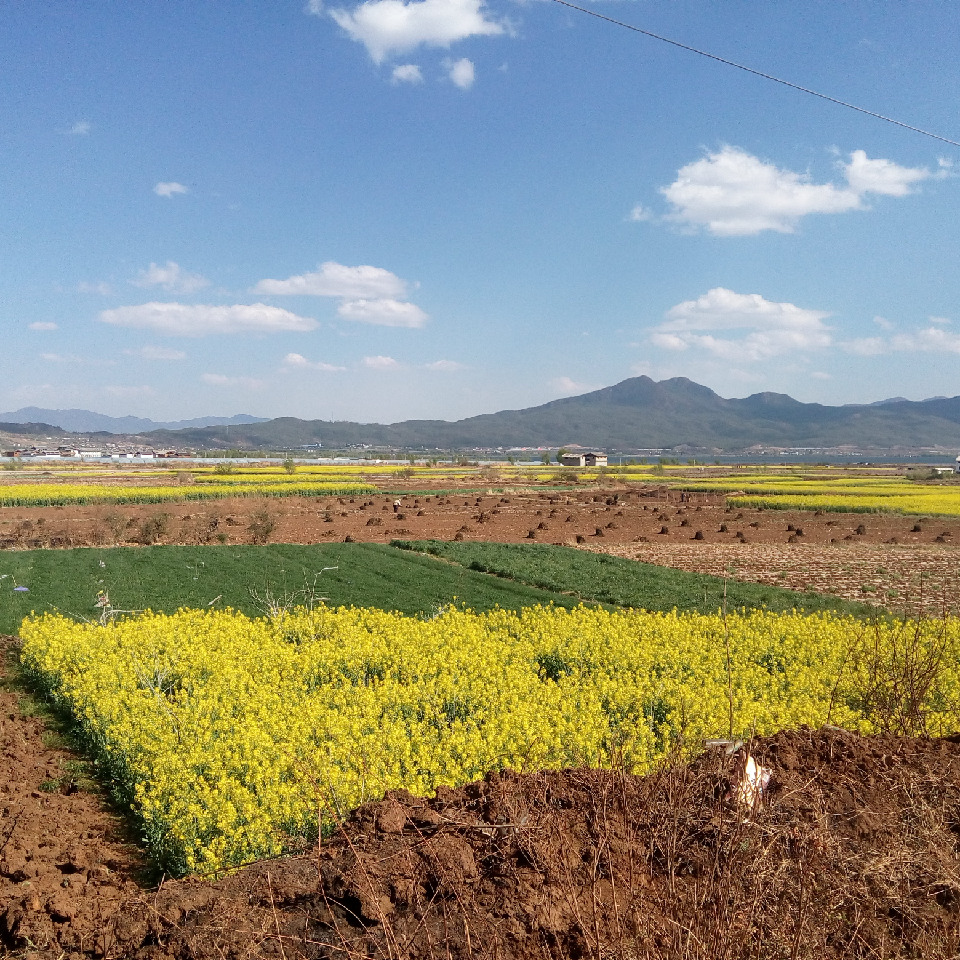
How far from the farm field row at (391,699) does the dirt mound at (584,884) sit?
0.52 metres

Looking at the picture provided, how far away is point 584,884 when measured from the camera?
3961 mm

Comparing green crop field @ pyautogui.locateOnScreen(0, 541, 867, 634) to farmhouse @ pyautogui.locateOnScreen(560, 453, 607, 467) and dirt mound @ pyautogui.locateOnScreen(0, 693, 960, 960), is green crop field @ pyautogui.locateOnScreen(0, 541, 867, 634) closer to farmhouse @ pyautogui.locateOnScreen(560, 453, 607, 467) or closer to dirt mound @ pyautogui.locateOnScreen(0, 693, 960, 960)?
dirt mound @ pyautogui.locateOnScreen(0, 693, 960, 960)

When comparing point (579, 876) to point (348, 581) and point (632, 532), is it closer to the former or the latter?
point (348, 581)

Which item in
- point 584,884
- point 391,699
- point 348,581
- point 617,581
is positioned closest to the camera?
point 584,884

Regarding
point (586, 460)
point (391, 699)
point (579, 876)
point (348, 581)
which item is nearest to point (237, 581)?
point (348, 581)

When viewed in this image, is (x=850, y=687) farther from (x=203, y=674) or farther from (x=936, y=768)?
(x=203, y=674)

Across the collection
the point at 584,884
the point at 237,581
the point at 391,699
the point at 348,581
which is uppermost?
the point at 584,884

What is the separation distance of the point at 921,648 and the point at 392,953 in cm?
1117

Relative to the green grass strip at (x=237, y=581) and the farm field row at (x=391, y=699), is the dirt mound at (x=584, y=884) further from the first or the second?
the green grass strip at (x=237, y=581)

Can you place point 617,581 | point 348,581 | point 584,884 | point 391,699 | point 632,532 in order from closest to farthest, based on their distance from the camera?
point 584,884 < point 391,699 < point 348,581 < point 617,581 < point 632,532

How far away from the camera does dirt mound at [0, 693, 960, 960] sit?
3527 mm

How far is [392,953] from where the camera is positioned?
3.50 metres

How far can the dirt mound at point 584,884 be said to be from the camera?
3.53m

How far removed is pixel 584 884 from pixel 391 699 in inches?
197
